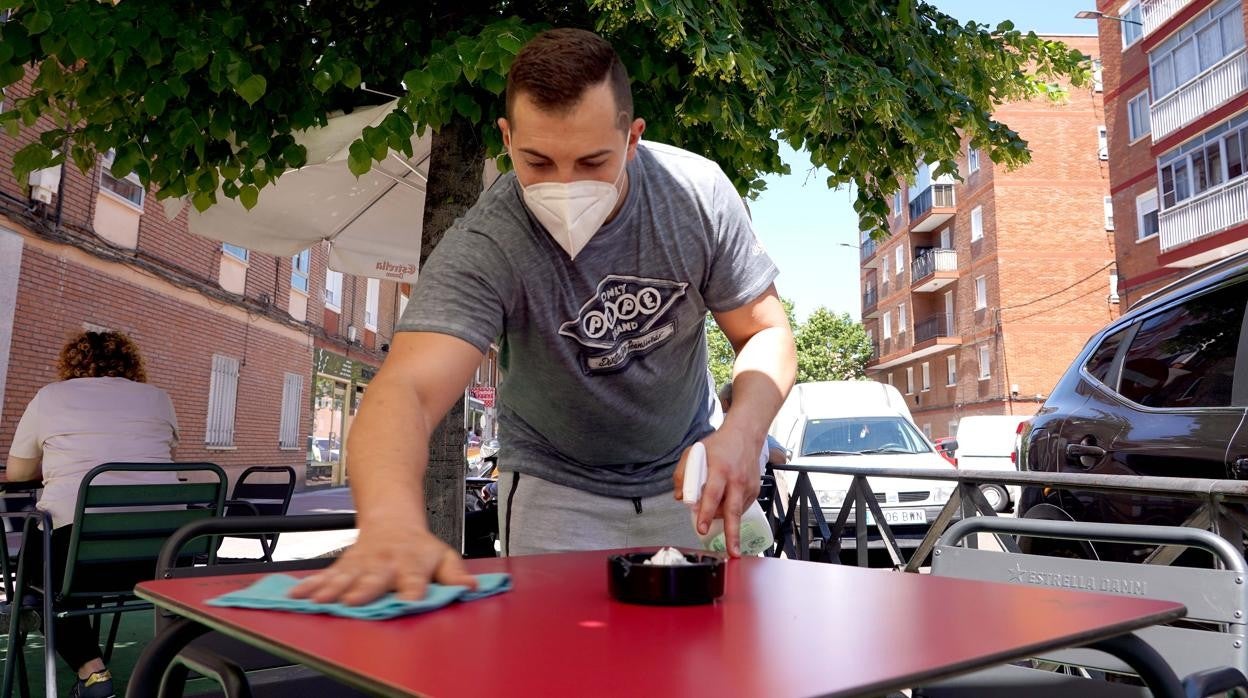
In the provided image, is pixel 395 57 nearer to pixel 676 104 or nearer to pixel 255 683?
pixel 676 104

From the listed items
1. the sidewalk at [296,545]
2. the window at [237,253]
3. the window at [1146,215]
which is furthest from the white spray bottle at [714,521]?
the window at [1146,215]

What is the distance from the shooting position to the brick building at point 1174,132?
21.1 m

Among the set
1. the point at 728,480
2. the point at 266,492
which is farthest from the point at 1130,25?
the point at 728,480

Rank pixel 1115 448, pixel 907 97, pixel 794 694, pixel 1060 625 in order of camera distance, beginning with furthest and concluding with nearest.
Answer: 1. pixel 907 97
2. pixel 1115 448
3. pixel 1060 625
4. pixel 794 694

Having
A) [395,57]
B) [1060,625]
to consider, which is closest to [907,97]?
[395,57]

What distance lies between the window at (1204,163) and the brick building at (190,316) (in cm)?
2171

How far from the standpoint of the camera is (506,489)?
2273 millimetres

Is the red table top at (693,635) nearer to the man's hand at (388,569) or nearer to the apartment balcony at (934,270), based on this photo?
the man's hand at (388,569)

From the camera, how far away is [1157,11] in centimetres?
2422

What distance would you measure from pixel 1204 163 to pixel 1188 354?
Answer: 22.5 metres

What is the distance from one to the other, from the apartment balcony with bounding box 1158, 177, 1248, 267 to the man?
2264cm

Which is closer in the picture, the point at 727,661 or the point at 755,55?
the point at 727,661

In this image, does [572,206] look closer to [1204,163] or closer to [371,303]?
[1204,163]

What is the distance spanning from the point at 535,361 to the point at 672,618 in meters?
1.06
